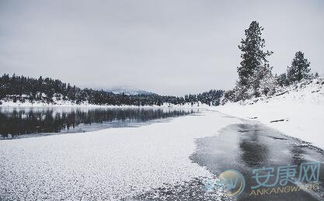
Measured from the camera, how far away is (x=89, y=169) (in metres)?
10.4

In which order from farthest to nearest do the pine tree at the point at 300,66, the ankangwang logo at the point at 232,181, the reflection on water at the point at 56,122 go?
the pine tree at the point at 300,66 → the reflection on water at the point at 56,122 → the ankangwang logo at the point at 232,181

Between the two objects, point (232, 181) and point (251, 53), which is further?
point (251, 53)

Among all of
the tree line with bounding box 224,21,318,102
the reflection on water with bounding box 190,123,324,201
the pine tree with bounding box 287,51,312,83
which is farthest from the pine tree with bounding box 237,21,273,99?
the reflection on water with bounding box 190,123,324,201

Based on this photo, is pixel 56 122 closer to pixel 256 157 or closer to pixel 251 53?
pixel 256 157

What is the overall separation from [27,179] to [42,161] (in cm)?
274

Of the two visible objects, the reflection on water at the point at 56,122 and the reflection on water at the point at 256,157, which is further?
the reflection on water at the point at 56,122

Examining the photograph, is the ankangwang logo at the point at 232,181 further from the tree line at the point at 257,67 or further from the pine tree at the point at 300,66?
the pine tree at the point at 300,66

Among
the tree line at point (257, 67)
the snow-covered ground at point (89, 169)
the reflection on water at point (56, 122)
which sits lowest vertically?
the reflection on water at point (56, 122)

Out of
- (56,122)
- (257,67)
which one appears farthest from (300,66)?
(56,122)

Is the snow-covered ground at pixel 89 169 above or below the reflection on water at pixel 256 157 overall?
below

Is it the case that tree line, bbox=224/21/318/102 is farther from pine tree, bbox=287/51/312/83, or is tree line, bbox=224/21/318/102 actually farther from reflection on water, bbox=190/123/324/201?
reflection on water, bbox=190/123/324/201

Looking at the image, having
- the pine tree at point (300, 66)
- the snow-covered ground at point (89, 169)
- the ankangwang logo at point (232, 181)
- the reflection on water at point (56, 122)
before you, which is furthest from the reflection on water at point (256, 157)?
the pine tree at point (300, 66)

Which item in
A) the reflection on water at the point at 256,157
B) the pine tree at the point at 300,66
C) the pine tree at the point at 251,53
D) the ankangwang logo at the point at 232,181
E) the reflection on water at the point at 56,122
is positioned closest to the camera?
the reflection on water at the point at 256,157

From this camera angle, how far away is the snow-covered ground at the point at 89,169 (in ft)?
26.0
